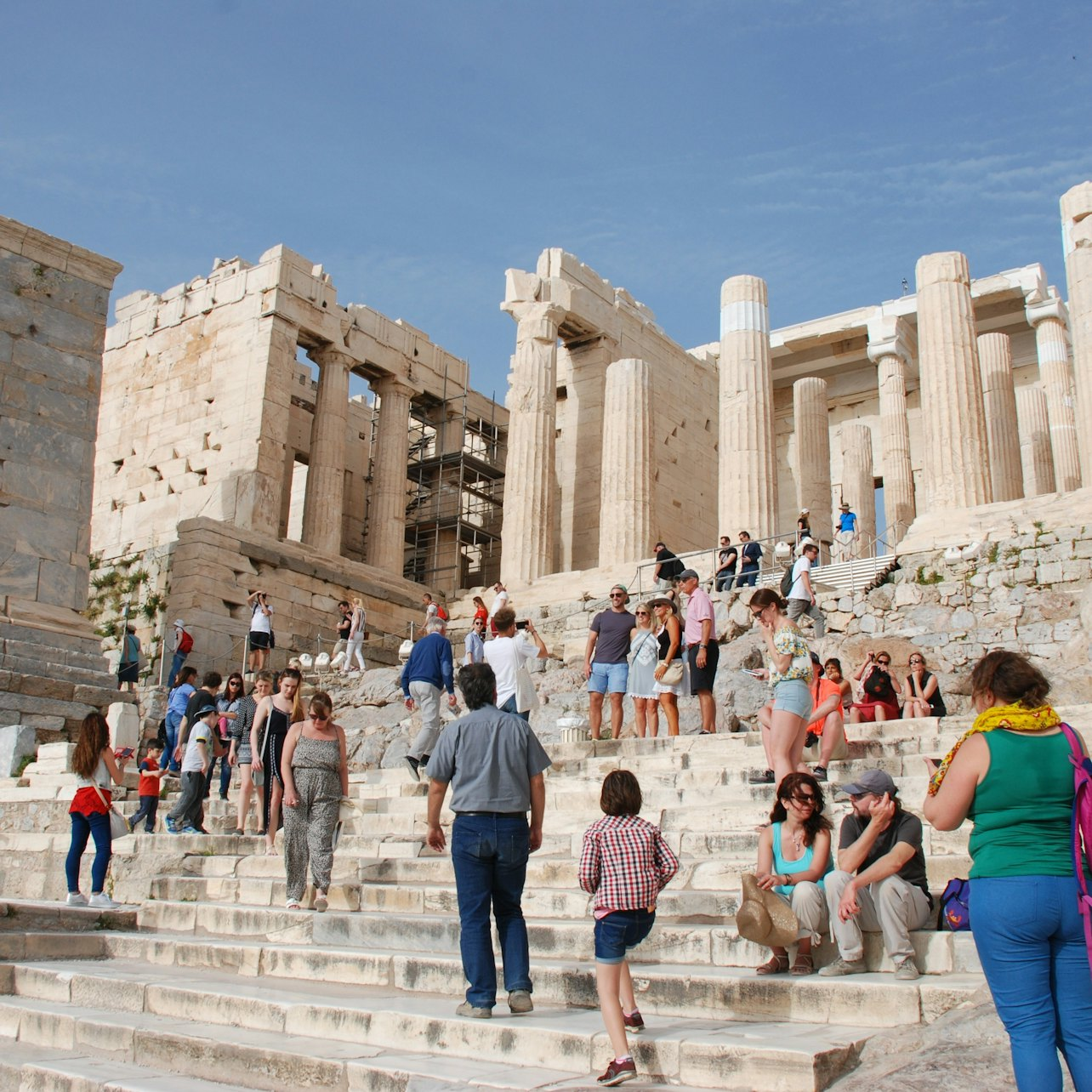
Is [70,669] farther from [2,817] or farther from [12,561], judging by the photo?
[2,817]

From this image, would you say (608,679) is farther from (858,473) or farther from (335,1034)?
(858,473)

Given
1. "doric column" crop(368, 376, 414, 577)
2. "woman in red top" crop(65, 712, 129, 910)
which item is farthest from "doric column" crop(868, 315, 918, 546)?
"woman in red top" crop(65, 712, 129, 910)

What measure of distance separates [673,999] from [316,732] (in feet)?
11.3

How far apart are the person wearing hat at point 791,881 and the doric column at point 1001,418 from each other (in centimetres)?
2157

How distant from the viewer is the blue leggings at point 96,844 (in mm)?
8820

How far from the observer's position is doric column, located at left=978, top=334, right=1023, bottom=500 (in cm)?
2645

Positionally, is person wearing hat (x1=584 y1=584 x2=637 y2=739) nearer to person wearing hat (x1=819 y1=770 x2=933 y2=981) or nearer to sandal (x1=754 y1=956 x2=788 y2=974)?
person wearing hat (x1=819 y1=770 x2=933 y2=981)

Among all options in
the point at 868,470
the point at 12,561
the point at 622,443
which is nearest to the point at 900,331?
the point at 868,470

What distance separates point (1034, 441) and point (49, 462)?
2336 cm

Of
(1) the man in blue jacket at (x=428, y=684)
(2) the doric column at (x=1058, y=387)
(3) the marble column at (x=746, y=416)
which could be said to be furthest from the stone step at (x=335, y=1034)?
(2) the doric column at (x=1058, y=387)

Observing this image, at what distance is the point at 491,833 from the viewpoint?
5.53 meters

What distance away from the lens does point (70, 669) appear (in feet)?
49.5

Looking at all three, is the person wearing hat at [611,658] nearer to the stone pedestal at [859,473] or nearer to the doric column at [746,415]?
the doric column at [746,415]

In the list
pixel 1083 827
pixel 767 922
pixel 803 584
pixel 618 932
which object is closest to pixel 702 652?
A: pixel 803 584
